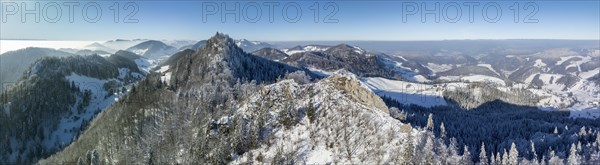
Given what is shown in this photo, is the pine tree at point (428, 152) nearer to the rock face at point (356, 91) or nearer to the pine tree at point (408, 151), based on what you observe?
the pine tree at point (408, 151)

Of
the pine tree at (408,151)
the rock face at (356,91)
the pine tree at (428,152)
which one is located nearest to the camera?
the pine tree at (428,152)

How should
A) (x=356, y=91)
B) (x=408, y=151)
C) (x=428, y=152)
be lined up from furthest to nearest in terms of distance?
(x=356, y=91), (x=408, y=151), (x=428, y=152)

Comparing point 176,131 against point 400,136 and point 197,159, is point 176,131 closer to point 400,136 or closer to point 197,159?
point 197,159

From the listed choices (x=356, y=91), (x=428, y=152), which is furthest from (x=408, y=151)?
(x=356, y=91)

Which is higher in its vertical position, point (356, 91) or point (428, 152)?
point (356, 91)

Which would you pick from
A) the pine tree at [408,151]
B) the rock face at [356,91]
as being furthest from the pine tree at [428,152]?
the rock face at [356,91]

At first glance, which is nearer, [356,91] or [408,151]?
[408,151]

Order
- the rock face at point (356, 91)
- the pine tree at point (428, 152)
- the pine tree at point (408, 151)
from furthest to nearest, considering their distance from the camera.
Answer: the rock face at point (356, 91)
the pine tree at point (408, 151)
the pine tree at point (428, 152)

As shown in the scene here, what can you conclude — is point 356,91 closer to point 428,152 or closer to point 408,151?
point 408,151
